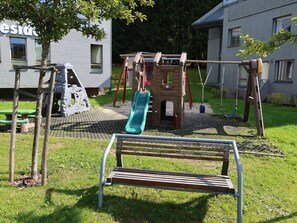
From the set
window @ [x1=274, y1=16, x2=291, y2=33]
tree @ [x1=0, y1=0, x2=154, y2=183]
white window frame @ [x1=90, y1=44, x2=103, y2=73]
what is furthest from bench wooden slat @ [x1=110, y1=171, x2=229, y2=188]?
white window frame @ [x1=90, y1=44, x2=103, y2=73]

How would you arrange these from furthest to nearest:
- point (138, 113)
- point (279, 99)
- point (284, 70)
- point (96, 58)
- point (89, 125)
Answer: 1. point (96, 58)
2. point (284, 70)
3. point (279, 99)
4. point (89, 125)
5. point (138, 113)

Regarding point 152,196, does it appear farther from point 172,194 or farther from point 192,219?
point 192,219

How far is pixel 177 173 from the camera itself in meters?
4.52

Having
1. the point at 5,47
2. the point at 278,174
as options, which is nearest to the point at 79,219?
the point at 278,174

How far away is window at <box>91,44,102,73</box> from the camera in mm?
21747

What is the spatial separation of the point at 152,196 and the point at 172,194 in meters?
0.33

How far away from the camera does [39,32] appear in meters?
4.89

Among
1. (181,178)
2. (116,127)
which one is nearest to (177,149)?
(181,178)

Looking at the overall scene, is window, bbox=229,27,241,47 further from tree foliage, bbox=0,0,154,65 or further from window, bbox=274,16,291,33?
tree foliage, bbox=0,0,154,65

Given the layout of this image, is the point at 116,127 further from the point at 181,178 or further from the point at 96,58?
the point at 96,58

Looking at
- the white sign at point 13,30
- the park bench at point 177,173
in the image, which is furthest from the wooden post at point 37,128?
the white sign at point 13,30

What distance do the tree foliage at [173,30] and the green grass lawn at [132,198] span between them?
3405 cm

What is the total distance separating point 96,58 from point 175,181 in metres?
18.9

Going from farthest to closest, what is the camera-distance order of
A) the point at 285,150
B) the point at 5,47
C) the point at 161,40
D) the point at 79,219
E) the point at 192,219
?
the point at 161,40, the point at 5,47, the point at 285,150, the point at 192,219, the point at 79,219
